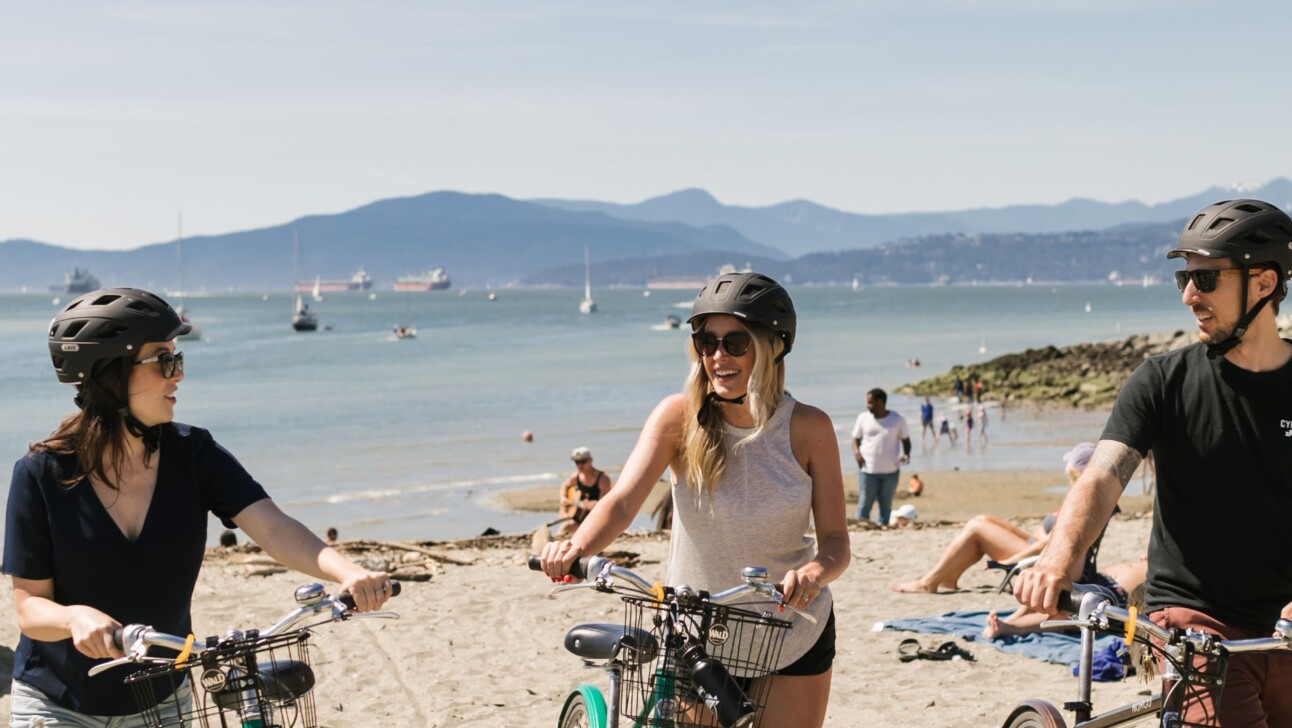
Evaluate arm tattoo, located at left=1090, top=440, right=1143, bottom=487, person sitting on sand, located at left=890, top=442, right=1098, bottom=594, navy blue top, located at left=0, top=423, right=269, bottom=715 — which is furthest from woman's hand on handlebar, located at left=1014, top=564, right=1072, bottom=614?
person sitting on sand, located at left=890, top=442, right=1098, bottom=594

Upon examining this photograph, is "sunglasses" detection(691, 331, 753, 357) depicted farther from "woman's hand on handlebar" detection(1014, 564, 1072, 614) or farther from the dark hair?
the dark hair

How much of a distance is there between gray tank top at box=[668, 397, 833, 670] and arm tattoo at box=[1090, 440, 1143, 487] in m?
0.90

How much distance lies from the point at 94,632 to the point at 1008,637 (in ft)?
24.2

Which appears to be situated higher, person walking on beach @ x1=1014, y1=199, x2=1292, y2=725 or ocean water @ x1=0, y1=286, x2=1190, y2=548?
person walking on beach @ x1=1014, y1=199, x2=1292, y2=725

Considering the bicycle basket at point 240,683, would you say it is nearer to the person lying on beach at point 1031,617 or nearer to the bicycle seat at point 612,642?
the bicycle seat at point 612,642

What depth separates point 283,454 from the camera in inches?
1396

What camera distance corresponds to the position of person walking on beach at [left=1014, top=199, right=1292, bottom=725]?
3979 millimetres

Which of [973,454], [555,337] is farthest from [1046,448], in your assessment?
[555,337]

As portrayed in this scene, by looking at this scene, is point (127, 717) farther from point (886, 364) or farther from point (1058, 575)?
point (886, 364)

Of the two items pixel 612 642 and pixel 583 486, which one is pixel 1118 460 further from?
pixel 583 486

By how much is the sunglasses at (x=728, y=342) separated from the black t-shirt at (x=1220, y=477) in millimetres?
1113

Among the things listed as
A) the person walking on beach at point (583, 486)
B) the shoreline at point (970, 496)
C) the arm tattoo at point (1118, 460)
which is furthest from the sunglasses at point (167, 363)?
the shoreline at point (970, 496)

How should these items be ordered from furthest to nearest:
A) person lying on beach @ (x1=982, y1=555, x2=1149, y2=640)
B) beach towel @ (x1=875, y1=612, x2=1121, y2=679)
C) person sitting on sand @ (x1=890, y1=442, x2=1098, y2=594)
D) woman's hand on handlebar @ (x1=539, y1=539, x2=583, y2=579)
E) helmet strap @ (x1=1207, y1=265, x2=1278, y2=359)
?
1. person sitting on sand @ (x1=890, y1=442, x2=1098, y2=594)
2. person lying on beach @ (x1=982, y1=555, x2=1149, y2=640)
3. beach towel @ (x1=875, y1=612, x2=1121, y2=679)
4. woman's hand on handlebar @ (x1=539, y1=539, x2=583, y2=579)
5. helmet strap @ (x1=1207, y1=265, x2=1278, y2=359)

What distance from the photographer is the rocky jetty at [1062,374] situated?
47844 mm
